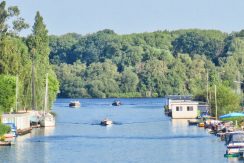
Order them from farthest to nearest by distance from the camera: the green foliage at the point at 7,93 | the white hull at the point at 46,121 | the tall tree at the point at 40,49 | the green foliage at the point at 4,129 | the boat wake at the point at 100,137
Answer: the tall tree at the point at 40,49
the white hull at the point at 46,121
the green foliage at the point at 7,93
the boat wake at the point at 100,137
the green foliage at the point at 4,129

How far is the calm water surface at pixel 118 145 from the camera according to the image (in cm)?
6781

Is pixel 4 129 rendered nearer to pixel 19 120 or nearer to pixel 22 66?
pixel 19 120

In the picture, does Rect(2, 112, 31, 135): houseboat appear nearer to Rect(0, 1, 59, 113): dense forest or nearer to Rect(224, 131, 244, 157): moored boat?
Rect(0, 1, 59, 113): dense forest

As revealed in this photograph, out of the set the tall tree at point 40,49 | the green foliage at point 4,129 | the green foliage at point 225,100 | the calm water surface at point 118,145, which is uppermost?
the tall tree at point 40,49

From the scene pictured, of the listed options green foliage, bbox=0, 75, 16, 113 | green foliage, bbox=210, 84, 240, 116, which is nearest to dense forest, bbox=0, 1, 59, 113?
green foliage, bbox=0, 75, 16, 113

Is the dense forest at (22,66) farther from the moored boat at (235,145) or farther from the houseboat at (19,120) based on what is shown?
the moored boat at (235,145)

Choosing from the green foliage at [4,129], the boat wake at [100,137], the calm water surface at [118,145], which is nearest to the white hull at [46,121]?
the calm water surface at [118,145]

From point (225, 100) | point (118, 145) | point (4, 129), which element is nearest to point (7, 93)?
point (4, 129)

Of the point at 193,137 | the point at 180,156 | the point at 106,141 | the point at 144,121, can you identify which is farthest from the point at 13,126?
the point at 144,121

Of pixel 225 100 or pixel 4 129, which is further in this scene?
pixel 225 100

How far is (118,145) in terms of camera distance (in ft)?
264

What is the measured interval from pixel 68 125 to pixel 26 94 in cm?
594

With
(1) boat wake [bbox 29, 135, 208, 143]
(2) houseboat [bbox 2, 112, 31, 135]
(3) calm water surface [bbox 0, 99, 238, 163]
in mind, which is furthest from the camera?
(2) houseboat [bbox 2, 112, 31, 135]

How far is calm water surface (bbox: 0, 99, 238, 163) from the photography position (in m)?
67.8
